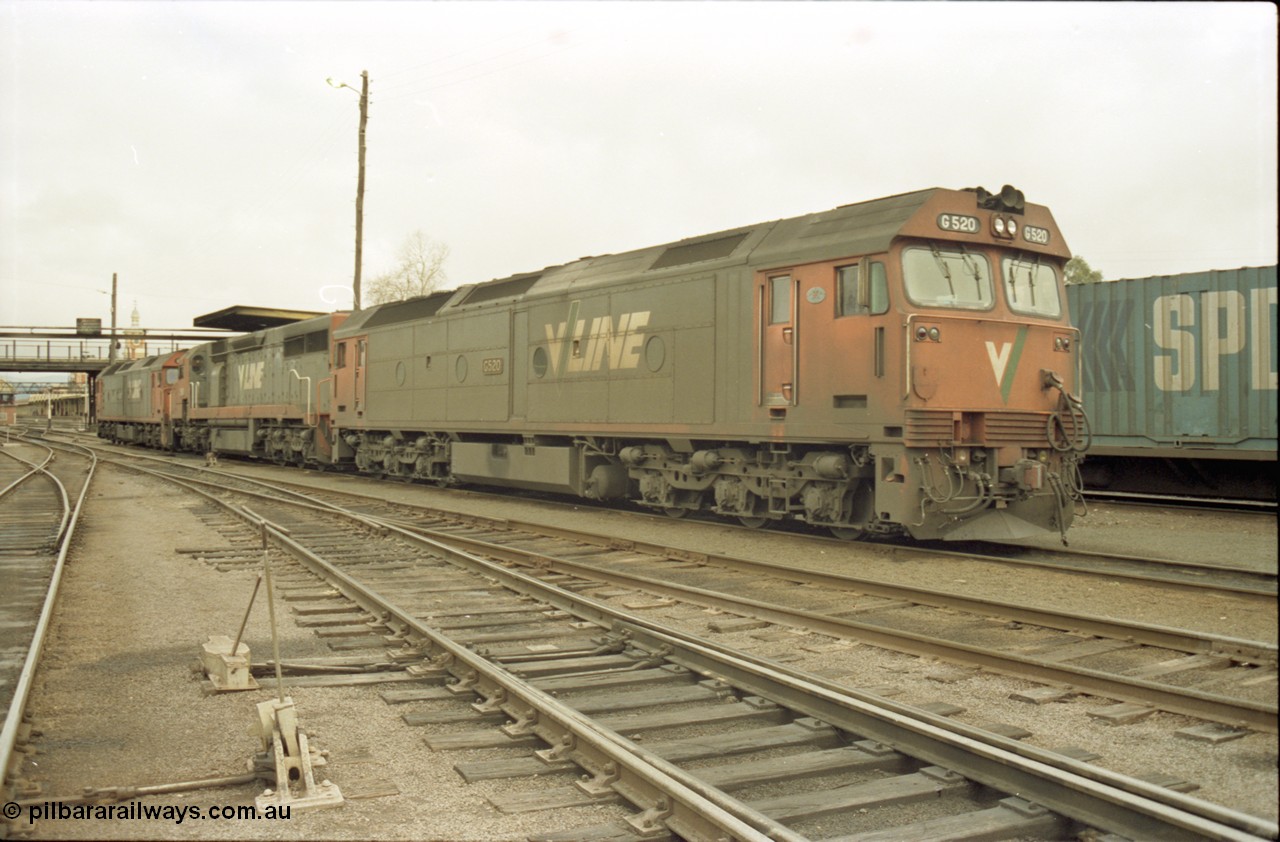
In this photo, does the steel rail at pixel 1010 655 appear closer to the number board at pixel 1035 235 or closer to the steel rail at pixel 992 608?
the steel rail at pixel 992 608

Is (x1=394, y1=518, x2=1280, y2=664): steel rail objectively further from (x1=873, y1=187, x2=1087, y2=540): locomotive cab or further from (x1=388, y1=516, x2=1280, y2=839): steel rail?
(x1=873, y1=187, x2=1087, y2=540): locomotive cab

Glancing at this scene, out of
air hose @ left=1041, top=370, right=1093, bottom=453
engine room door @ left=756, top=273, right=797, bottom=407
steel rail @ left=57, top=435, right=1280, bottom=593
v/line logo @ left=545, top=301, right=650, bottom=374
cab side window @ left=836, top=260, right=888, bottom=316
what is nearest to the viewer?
steel rail @ left=57, top=435, right=1280, bottom=593

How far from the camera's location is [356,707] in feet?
17.9

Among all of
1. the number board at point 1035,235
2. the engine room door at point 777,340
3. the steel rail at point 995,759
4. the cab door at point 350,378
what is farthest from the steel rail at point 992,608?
the cab door at point 350,378

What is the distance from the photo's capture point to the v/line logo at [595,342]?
13.7 meters

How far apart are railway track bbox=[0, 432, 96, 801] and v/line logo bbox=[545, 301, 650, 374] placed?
6991 millimetres

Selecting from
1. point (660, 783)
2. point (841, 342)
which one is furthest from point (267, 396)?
point (660, 783)

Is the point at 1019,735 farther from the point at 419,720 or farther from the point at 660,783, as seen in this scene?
the point at 419,720

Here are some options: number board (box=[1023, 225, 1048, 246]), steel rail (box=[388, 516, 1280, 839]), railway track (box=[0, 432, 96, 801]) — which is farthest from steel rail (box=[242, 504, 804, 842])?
number board (box=[1023, 225, 1048, 246])

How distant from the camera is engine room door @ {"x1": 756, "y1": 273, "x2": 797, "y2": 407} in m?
11.2

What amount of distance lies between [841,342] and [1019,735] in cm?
638

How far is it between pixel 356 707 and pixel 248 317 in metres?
34.3

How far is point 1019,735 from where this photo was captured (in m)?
4.70

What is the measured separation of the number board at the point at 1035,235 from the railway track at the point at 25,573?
31.8 ft
